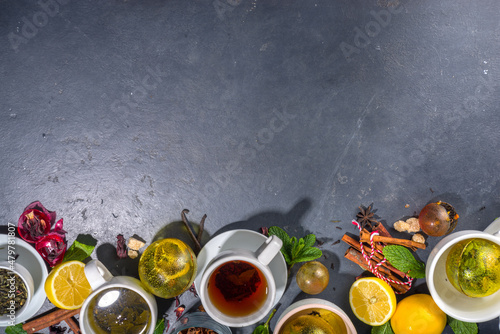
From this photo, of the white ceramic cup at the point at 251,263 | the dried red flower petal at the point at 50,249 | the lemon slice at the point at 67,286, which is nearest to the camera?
the white ceramic cup at the point at 251,263

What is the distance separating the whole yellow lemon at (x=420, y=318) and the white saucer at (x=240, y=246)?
20.2 inches

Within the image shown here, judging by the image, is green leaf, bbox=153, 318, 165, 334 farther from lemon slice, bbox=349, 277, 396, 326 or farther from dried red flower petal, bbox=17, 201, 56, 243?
lemon slice, bbox=349, 277, 396, 326

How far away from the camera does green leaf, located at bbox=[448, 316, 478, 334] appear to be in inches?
60.3

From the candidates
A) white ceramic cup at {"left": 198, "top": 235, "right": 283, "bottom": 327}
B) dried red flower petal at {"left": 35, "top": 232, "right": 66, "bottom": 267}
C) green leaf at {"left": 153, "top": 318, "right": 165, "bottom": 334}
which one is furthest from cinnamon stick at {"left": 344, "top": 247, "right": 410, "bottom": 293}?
dried red flower petal at {"left": 35, "top": 232, "right": 66, "bottom": 267}

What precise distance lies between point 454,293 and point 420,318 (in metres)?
0.17

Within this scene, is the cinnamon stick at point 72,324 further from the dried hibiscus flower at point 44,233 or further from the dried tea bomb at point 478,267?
the dried tea bomb at point 478,267

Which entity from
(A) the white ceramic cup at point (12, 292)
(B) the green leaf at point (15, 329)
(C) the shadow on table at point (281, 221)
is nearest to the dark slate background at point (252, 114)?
(C) the shadow on table at point (281, 221)

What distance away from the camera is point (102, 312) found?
132 centimetres

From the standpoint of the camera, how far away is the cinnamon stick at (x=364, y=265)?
1578 mm

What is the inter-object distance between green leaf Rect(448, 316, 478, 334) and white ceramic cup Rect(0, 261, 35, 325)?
1713 mm

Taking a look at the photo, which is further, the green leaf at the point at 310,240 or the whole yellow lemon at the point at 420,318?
the green leaf at the point at 310,240

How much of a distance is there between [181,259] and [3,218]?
34.6 inches

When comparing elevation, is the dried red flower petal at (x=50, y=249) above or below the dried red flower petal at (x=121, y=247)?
above

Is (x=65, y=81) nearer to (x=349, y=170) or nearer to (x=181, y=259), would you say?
(x=181, y=259)
